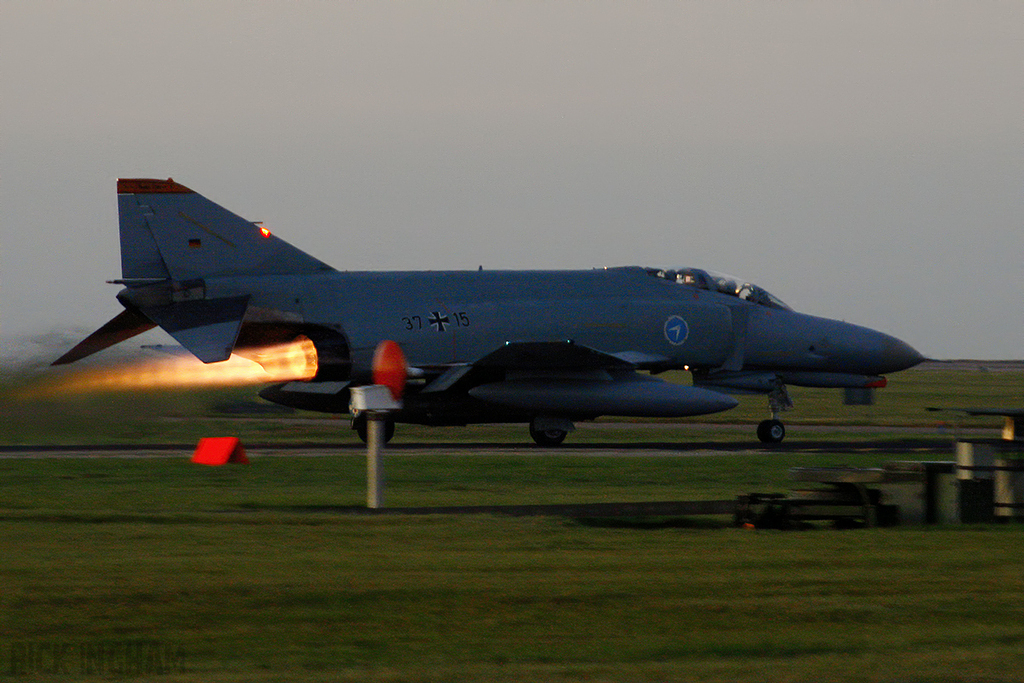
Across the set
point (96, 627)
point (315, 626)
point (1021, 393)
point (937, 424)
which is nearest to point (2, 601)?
point (96, 627)

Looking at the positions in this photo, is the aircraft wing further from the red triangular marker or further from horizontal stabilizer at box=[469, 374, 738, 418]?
the red triangular marker

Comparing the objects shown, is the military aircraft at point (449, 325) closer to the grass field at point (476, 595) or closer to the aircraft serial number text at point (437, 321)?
the aircraft serial number text at point (437, 321)

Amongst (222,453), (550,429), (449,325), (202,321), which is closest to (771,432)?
(550,429)

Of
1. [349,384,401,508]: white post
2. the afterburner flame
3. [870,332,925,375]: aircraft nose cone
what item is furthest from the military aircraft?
[349,384,401,508]: white post

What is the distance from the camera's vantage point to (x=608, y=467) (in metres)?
21.3

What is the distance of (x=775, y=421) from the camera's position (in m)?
27.9

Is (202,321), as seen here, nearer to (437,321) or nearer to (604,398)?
(437,321)

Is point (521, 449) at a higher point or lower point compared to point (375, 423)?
lower

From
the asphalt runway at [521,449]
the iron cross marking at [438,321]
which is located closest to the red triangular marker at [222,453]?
the asphalt runway at [521,449]

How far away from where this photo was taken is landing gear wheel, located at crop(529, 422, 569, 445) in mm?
26875

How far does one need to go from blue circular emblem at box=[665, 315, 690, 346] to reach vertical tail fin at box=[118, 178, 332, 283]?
29.4 feet

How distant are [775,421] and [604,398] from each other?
425cm

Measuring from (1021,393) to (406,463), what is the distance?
159 ft

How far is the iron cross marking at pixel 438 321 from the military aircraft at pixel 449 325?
1.0 inches
